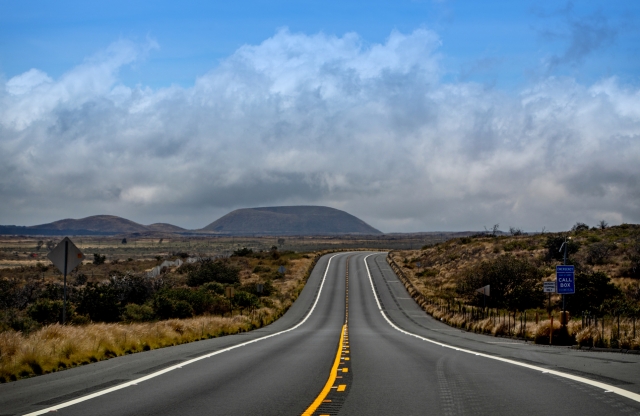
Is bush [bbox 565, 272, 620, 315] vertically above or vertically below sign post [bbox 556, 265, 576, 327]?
below

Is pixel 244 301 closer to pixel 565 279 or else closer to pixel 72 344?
pixel 565 279

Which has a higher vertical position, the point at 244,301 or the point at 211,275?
the point at 211,275

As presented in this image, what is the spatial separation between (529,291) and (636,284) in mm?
10295

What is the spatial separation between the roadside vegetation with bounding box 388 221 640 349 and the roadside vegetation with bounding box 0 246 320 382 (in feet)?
48.9

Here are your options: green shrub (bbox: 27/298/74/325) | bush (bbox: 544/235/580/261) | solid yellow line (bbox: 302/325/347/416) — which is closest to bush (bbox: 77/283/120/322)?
green shrub (bbox: 27/298/74/325)

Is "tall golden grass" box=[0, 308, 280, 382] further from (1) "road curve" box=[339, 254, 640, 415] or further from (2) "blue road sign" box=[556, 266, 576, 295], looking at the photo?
(2) "blue road sign" box=[556, 266, 576, 295]

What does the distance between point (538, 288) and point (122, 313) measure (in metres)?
38.6

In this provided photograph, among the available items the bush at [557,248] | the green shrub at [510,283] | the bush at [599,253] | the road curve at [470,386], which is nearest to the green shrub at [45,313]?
the road curve at [470,386]

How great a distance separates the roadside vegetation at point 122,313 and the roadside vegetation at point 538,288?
1490 centimetres

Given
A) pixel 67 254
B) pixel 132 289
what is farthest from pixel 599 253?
pixel 67 254

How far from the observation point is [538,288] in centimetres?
5981

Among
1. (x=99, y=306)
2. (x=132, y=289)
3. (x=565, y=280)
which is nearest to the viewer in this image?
(x=565, y=280)

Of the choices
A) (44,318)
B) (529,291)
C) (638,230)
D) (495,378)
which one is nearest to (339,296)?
(529,291)

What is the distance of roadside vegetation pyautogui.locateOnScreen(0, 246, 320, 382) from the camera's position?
15673 millimetres
